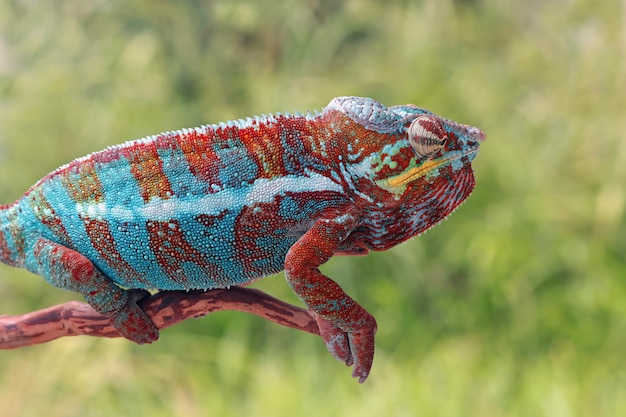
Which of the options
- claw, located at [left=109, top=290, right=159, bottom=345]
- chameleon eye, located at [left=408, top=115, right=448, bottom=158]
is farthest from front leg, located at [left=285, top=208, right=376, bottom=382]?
claw, located at [left=109, top=290, right=159, bottom=345]

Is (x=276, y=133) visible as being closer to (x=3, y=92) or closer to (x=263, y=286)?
(x=263, y=286)

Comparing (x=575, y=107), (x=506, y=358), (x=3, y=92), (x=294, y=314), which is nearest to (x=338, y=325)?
(x=294, y=314)

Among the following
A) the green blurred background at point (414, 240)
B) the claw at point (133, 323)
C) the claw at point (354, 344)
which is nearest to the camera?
the claw at point (354, 344)

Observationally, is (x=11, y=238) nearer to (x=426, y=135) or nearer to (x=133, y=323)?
(x=133, y=323)

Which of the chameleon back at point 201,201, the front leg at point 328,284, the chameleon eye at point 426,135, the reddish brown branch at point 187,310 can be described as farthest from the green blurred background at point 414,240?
the chameleon eye at point 426,135

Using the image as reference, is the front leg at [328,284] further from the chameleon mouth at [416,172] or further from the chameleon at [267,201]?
the chameleon mouth at [416,172]
